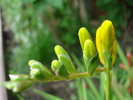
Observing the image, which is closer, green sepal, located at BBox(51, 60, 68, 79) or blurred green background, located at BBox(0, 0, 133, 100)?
green sepal, located at BBox(51, 60, 68, 79)

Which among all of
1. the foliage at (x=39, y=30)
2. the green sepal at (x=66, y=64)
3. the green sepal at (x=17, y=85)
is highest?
the foliage at (x=39, y=30)

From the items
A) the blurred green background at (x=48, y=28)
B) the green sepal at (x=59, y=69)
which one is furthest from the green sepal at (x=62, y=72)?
the blurred green background at (x=48, y=28)

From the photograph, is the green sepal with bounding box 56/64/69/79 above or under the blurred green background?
under

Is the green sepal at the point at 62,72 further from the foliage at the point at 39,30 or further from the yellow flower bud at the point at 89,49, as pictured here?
the foliage at the point at 39,30

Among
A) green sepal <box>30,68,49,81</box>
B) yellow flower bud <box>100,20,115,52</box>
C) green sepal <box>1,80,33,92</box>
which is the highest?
yellow flower bud <box>100,20,115,52</box>

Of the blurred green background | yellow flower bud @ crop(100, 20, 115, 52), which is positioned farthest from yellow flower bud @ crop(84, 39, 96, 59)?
the blurred green background

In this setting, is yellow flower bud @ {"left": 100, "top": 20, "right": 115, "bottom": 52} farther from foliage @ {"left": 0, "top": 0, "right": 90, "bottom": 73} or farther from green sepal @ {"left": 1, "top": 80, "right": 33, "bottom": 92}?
foliage @ {"left": 0, "top": 0, "right": 90, "bottom": 73}

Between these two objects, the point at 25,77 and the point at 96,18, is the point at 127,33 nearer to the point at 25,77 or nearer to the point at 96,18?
the point at 96,18

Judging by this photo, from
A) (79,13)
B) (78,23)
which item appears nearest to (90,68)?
(78,23)

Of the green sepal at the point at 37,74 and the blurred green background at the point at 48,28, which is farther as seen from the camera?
the blurred green background at the point at 48,28
